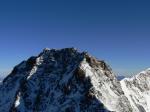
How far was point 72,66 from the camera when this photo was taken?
171 m

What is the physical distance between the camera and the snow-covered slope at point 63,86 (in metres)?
150

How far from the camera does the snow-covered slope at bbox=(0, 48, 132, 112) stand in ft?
493

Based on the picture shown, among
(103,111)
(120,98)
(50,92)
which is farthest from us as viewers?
(50,92)

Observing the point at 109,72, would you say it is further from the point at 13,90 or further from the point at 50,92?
the point at 13,90

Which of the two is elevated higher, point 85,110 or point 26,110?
point 26,110

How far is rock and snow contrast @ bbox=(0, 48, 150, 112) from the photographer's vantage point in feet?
493

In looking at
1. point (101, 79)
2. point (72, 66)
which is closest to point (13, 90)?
point (72, 66)

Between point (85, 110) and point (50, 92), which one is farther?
point (50, 92)

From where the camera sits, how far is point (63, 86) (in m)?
162

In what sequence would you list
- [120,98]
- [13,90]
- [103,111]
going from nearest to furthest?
[103,111]
[120,98]
[13,90]

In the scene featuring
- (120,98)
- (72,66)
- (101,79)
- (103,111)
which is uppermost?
(72,66)

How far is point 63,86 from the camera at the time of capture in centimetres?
16238

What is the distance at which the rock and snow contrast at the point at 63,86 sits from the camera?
150 m

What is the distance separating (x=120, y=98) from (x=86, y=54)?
28715 mm
